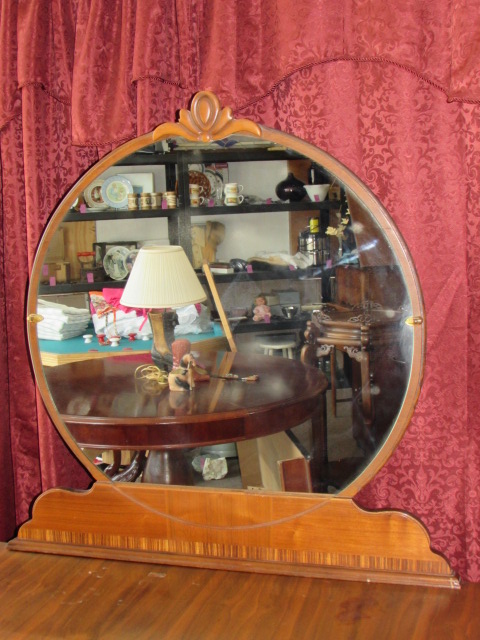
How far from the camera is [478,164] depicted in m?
1.60

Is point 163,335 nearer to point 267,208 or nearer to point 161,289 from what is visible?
point 161,289

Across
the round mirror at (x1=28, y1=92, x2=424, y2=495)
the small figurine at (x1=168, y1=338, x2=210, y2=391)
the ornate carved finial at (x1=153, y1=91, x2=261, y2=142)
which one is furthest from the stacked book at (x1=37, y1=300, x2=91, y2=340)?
the ornate carved finial at (x1=153, y1=91, x2=261, y2=142)

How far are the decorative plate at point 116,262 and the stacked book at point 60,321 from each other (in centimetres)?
10

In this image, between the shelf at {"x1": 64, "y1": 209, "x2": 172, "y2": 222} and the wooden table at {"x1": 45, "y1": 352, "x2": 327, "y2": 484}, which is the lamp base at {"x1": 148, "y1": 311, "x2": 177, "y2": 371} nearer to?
the wooden table at {"x1": 45, "y1": 352, "x2": 327, "y2": 484}

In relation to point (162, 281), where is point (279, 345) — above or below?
below

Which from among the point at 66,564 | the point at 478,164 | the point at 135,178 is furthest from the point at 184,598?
the point at 478,164

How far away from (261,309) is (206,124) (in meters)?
0.40

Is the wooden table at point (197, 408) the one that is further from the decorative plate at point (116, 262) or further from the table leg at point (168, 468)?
the decorative plate at point (116, 262)

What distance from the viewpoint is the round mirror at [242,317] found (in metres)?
1.52

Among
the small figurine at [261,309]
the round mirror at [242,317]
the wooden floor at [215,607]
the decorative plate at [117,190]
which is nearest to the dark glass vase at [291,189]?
the round mirror at [242,317]

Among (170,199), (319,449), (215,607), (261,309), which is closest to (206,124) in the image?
(170,199)

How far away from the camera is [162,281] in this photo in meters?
1.62

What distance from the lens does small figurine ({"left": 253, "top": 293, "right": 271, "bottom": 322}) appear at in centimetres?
158

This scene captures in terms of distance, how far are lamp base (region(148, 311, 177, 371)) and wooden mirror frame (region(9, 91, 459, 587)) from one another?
26 centimetres
